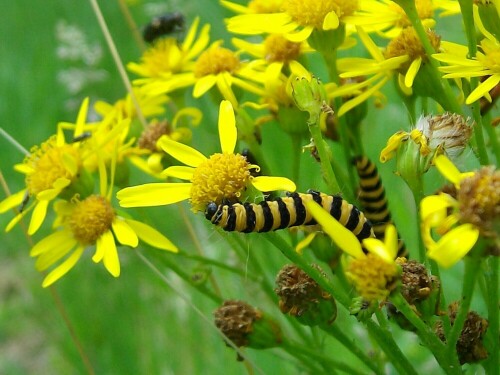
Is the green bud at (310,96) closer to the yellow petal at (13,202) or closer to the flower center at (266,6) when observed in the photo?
the flower center at (266,6)

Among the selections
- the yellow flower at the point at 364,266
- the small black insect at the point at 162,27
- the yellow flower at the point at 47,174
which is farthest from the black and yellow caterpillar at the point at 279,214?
the small black insect at the point at 162,27

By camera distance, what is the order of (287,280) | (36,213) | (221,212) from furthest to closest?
(36,213)
(287,280)
(221,212)

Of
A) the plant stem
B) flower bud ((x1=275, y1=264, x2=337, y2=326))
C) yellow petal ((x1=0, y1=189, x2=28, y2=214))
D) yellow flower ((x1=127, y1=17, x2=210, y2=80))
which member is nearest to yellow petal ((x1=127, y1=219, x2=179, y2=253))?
flower bud ((x1=275, y1=264, x2=337, y2=326))

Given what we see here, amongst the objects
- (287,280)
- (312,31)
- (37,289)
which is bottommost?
(37,289)

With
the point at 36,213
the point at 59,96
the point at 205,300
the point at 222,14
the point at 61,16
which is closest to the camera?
the point at 36,213

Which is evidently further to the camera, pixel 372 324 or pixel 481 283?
pixel 481 283

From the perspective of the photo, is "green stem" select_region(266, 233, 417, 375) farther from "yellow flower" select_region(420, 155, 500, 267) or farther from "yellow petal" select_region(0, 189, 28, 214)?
"yellow petal" select_region(0, 189, 28, 214)

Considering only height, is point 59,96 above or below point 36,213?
below

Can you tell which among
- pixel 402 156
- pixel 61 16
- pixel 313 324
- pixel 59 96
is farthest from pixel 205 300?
pixel 61 16

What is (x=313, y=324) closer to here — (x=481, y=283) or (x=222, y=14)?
(x=481, y=283)
